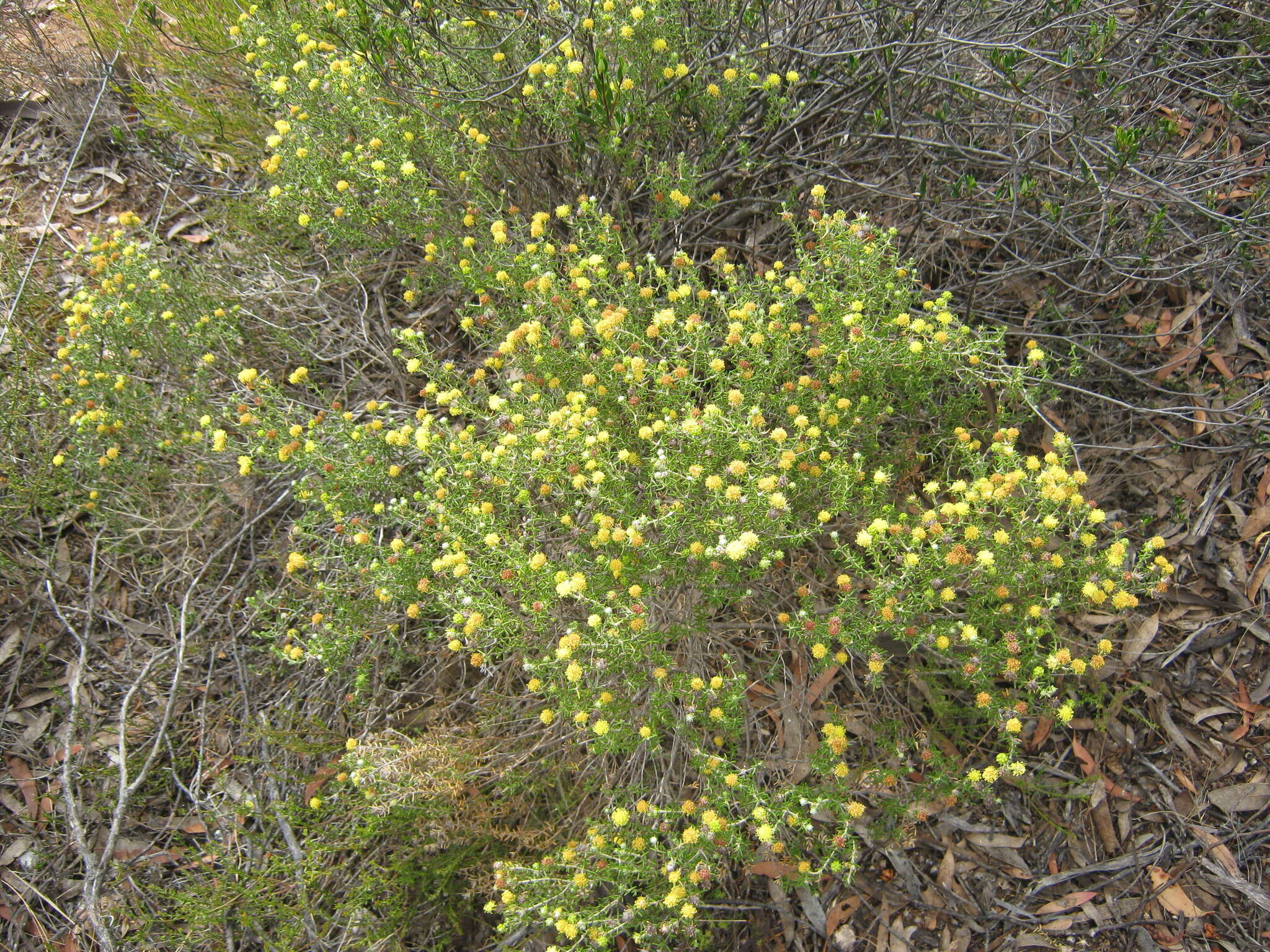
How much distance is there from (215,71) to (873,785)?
540 cm

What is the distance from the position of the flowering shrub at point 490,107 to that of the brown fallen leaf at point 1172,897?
3.20 m

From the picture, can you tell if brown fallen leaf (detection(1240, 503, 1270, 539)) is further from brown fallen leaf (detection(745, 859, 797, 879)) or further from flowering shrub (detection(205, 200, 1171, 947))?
brown fallen leaf (detection(745, 859, 797, 879))

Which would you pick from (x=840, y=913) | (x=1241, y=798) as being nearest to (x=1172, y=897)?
(x=1241, y=798)

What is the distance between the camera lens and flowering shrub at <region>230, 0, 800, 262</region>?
3129 mm

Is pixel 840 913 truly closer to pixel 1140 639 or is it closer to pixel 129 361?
pixel 1140 639

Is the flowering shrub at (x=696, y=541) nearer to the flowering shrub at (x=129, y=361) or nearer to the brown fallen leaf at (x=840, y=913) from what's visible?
the brown fallen leaf at (x=840, y=913)

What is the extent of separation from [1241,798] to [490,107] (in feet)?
14.0

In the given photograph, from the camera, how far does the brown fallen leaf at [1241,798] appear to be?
2.77 metres

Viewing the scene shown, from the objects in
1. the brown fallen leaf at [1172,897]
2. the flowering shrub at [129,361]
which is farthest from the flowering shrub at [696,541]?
the flowering shrub at [129,361]

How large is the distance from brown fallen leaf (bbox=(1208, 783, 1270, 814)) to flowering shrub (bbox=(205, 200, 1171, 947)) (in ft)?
2.11

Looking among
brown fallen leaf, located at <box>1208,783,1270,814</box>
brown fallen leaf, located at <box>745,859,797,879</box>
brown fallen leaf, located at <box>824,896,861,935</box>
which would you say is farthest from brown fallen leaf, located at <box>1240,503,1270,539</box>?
brown fallen leaf, located at <box>745,859,797,879</box>

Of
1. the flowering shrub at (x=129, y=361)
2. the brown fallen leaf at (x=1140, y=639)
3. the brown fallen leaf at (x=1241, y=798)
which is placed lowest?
the brown fallen leaf at (x=1241, y=798)

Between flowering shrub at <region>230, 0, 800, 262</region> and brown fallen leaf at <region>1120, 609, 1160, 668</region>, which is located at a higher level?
flowering shrub at <region>230, 0, 800, 262</region>

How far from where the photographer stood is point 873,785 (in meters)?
2.63
